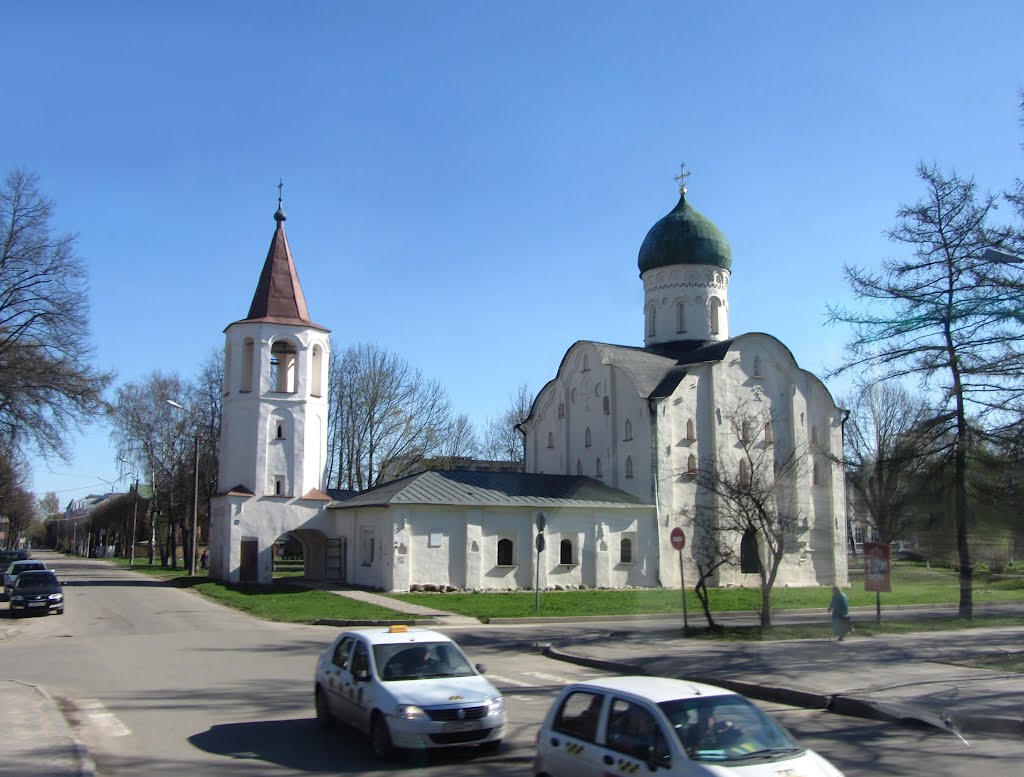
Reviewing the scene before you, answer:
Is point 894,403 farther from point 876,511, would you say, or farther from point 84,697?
point 84,697

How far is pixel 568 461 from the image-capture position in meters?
44.2

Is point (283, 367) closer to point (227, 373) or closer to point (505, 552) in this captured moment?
point (227, 373)

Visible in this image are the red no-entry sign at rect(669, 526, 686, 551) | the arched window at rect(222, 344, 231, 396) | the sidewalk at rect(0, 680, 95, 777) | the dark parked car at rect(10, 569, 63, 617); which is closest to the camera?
the sidewalk at rect(0, 680, 95, 777)

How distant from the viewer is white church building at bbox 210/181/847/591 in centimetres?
3534

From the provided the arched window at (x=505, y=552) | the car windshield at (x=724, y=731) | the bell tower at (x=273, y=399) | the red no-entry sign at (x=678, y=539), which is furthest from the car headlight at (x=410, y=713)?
the bell tower at (x=273, y=399)

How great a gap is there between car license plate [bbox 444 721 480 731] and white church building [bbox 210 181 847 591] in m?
24.3

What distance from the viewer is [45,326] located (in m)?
29.4

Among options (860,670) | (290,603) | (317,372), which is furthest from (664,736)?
(317,372)

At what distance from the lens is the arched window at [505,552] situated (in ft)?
117

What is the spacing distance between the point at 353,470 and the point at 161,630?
104 feet

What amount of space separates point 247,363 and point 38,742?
33.2 meters

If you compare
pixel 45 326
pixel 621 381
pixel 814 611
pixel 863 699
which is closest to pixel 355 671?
pixel 863 699

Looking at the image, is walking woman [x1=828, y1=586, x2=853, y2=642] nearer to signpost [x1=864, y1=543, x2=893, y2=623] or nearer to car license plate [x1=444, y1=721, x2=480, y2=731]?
signpost [x1=864, y1=543, x2=893, y2=623]

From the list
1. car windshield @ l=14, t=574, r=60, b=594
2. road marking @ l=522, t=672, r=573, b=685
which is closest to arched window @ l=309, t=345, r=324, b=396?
car windshield @ l=14, t=574, r=60, b=594
